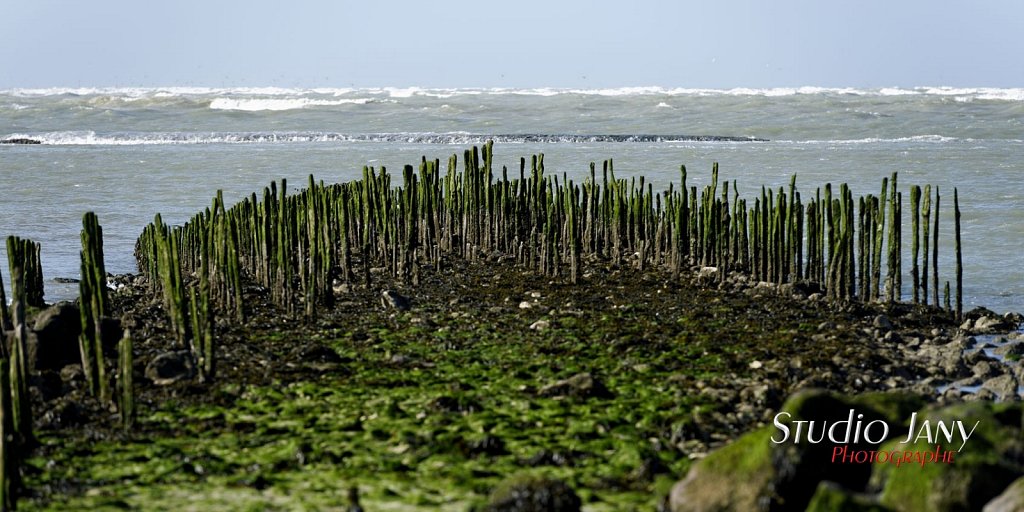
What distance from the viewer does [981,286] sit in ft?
52.7

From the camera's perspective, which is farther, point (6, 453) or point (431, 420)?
point (431, 420)

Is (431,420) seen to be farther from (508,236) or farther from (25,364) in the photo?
(508,236)

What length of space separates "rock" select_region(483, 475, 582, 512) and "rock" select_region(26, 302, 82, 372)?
17.1ft

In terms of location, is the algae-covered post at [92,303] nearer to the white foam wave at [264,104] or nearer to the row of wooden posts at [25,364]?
the row of wooden posts at [25,364]

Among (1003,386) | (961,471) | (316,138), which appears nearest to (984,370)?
(1003,386)

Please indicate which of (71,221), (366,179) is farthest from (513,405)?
(71,221)

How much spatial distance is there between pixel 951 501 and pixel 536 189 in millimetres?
10801

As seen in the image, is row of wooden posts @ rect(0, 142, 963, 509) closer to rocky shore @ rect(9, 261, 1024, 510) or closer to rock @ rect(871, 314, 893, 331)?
rocky shore @ rect(9, 261, 1024, 510)

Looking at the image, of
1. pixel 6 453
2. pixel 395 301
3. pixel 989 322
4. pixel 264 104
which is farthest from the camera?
pixel 264 104

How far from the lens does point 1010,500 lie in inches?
221

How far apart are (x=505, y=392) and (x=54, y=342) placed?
3916 mm

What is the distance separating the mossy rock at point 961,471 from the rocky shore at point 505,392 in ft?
0.11

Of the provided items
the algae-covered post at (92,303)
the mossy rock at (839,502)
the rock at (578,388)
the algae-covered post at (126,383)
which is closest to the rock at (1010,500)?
the mossy rock at (839,502)

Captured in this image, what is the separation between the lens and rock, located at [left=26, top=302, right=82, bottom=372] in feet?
33.9
